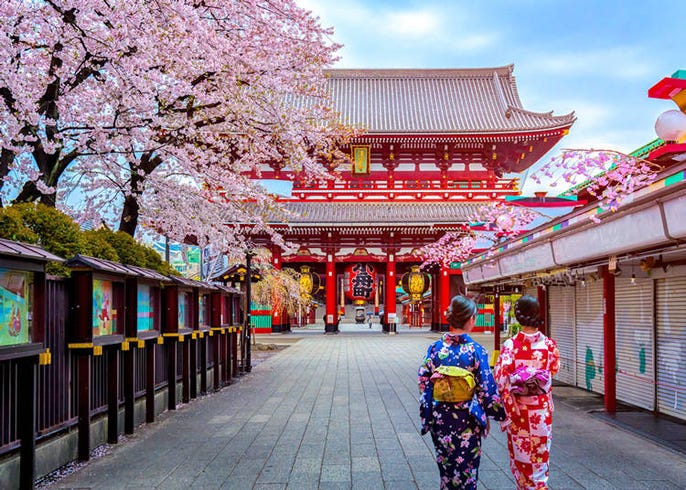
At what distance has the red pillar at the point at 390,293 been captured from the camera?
33812mm

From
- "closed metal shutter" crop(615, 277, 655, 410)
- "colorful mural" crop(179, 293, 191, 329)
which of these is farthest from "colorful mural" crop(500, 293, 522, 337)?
"colorful mural" crop(179, 293, 191, 329)

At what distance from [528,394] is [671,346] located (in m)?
5.07

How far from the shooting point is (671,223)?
579cm

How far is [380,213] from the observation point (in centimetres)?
3278

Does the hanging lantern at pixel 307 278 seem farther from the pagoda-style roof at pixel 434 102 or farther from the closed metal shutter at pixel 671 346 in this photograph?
the closed metal shutter at pixel 671 346

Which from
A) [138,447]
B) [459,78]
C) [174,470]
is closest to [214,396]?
[138,447]

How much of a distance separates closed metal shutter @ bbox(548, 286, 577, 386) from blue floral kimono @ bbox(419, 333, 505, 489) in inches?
345

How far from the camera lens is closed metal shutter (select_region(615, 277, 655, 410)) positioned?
9664 millimetres

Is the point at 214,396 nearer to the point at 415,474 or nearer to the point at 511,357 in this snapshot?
the point at 415,474

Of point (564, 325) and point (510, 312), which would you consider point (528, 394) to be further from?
point (510, 312)

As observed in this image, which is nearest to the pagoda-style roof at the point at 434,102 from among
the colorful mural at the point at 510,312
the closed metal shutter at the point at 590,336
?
the colorful mural at the point at 510,312

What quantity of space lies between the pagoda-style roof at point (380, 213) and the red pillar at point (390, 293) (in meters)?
2.51

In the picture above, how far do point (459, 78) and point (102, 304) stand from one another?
35.5m

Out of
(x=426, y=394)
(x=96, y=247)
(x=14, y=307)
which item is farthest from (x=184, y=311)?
(x=426, y=394)
